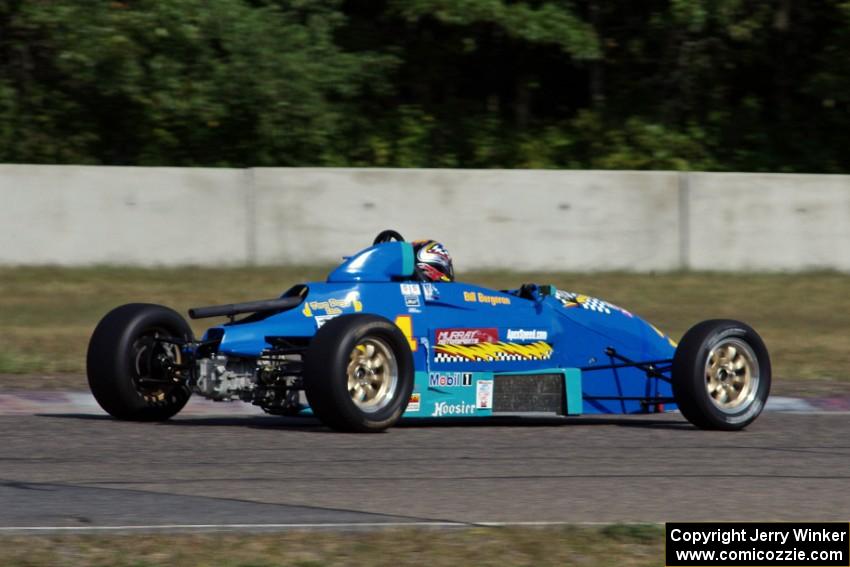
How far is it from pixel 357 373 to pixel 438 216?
948 centimetres

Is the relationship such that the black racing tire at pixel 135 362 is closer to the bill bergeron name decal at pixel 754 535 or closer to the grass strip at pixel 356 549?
the grass strip at pixel 356 549

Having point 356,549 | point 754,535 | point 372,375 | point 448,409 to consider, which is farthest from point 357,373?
point 754,535

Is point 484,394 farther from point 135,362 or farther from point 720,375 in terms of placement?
point 135,362

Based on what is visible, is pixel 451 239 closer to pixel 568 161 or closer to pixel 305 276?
pixel 305 276

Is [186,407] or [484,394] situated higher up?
[484,394]

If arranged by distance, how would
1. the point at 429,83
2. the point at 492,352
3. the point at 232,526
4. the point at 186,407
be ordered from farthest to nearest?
the point at 429,83, the point at 186,407, the point at 492,352, the point at 232,526

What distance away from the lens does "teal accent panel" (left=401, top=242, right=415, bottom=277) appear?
948 cm

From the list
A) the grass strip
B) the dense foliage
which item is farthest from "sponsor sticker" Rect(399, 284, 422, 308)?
the dense foliage

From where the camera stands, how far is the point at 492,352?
373 inches

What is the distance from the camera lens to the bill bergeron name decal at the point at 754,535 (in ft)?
18.6

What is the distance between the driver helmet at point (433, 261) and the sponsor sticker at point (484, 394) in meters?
0.87

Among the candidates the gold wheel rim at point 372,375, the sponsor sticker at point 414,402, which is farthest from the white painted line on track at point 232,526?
the sponsor sticker at point 414,402

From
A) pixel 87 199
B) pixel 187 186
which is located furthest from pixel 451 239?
pixel 87 199

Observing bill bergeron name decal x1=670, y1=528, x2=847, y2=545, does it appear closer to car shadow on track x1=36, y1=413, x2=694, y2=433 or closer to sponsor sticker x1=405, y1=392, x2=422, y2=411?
sponsor sticker x1=405, y1=392, x2=422, y2=411
